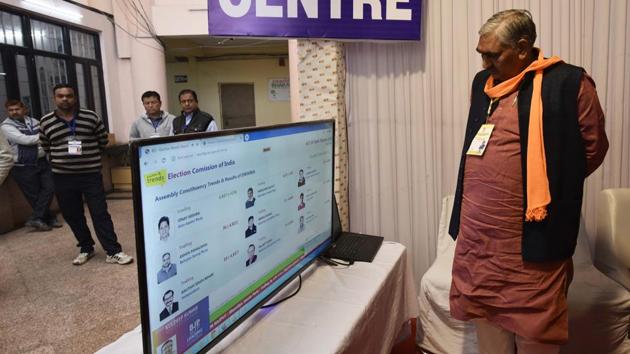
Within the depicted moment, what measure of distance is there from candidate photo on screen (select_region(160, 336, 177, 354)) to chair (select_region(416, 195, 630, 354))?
1.41m

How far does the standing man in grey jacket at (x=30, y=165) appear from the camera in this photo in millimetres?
4312

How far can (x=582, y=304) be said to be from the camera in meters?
1.76

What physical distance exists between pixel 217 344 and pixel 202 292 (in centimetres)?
18

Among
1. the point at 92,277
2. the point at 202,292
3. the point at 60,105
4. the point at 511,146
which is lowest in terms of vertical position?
the point at 92,277

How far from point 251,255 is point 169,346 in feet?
0.96

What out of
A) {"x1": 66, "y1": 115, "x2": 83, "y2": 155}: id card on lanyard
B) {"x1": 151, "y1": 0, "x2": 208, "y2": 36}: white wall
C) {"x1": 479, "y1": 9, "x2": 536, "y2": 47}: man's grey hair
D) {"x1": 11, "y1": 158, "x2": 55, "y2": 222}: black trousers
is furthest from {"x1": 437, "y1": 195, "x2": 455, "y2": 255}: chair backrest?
{"x1": 151, "y1": 0, "x2": 208, "y2": 36}: white wall

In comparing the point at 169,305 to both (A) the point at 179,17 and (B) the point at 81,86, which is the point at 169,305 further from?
(B) the point at 81,86

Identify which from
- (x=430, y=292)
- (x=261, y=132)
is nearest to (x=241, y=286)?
(x=261, y=132)

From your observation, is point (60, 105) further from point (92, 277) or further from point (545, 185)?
point (545, 185)

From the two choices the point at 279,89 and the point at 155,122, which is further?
the point at 279,89

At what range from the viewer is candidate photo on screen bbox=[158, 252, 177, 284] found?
0.75 meters

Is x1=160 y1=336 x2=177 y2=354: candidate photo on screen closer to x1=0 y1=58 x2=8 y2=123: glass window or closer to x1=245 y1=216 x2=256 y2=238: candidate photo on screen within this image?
x1=245 y1=216 x2=256 y2=238: candidate photo on screen

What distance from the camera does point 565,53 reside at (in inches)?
82.4

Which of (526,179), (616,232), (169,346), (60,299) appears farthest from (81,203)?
(616,232)
